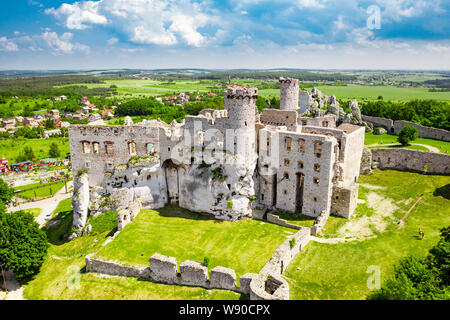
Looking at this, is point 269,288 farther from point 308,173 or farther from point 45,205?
point 45,205

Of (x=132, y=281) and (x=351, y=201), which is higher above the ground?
(x=351, y=201)

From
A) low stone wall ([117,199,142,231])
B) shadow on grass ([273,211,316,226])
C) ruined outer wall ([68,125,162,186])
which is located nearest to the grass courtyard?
low stone wall ([117,199,142,231])

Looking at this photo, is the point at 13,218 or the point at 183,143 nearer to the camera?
the point at 13,218

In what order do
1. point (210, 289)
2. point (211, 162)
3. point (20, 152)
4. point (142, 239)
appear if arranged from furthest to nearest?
point (20, 152) < point (211, 162) < point (142, 239) < point (210, 289)

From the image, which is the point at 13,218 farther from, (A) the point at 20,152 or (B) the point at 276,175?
(A) the point at 20,152
